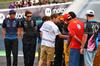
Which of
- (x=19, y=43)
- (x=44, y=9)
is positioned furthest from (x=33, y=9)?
(x=19, y=43)

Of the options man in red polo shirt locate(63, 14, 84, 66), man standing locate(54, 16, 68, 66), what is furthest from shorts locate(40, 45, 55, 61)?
man in red polo shirt locate(63, 14, 84, 66)

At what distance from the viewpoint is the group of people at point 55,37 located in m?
4.99

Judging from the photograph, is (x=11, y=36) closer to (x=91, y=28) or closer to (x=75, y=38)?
(x=75, y=38)

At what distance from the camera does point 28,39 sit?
641 centimetres

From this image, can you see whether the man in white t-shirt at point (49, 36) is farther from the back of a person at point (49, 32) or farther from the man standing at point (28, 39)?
the man standing at point (28, 39)

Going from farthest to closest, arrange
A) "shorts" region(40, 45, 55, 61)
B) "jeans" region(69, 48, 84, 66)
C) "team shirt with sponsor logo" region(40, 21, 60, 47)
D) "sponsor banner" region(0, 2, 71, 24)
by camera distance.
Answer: "sponsor banner" region(0, 2, 71, 24), "shorts" region(40, 45, 55, 61), "team shirt with sponsor logo" region(40, 21, 60, 47), "jeans" region(69, 48, 84, 66)

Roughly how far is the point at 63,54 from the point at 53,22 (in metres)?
1.01

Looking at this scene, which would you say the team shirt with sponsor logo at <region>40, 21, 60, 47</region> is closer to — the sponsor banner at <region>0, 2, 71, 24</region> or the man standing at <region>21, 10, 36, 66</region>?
the man standing at <region>21, 10, 36, 66</region>

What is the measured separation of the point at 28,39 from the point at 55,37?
2.60 feet

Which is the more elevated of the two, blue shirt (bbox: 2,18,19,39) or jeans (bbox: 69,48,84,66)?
blue shirt (bbox: 2,18,19,39)

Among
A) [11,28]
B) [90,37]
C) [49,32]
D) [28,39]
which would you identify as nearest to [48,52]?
[49,32]

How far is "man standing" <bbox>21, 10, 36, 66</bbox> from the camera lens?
6.39 m

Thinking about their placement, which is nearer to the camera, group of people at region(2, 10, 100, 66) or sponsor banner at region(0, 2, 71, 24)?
group of people at region(2, 10, 100, 66)

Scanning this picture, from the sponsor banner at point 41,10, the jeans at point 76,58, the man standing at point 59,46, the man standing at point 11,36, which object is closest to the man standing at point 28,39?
the man standing at point 11,36
